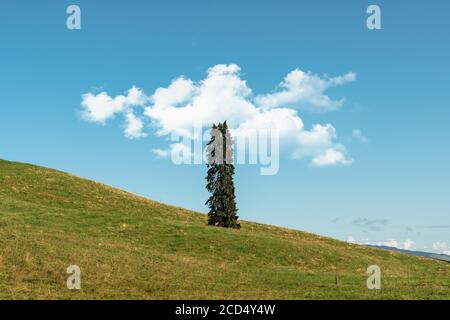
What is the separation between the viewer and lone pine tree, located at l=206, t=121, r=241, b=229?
68.2 metres

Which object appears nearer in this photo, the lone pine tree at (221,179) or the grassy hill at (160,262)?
the grassy hill at (160,262)

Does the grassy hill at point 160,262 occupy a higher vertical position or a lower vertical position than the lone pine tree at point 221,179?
lower

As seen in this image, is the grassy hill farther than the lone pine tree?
No

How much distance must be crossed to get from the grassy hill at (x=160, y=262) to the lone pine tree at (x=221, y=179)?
11887mm

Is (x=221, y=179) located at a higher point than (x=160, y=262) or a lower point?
higher

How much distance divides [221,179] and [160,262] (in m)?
33.3

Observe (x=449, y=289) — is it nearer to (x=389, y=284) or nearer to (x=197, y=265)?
(x=389, y=284)

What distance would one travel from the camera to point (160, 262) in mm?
36688

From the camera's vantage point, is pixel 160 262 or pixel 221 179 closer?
pixel 160 262

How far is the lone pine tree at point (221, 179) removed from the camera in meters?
68.2

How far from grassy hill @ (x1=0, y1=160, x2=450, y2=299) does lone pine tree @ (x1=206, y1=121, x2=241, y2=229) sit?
11887 millimetres

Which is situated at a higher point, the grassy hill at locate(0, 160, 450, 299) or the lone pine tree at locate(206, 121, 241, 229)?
the lone pine tree at locate(206, 121, 241, 229)

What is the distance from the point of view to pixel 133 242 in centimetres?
4650
